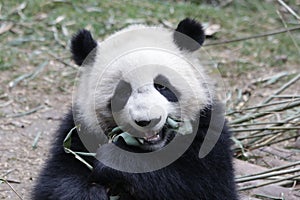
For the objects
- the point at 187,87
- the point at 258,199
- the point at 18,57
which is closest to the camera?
the point at 187,87

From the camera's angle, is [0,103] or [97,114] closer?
[97,114]

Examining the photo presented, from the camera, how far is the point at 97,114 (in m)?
4.67

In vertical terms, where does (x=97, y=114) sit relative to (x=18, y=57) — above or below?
above

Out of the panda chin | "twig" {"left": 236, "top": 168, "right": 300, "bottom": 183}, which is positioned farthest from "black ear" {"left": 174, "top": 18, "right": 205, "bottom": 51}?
"twig" {"left": 236, "top": 168, "right": 300, "bottom": 183}

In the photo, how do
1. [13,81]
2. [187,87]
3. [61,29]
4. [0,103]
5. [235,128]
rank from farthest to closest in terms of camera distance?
[61,29] → [13,81] → [0,103] → [235,128] → [187,87]

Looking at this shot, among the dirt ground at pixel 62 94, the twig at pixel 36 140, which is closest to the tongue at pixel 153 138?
the dirt ground at pixel 62 94

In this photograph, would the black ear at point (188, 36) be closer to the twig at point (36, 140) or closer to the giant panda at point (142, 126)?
the giant panda at point (142, 126)

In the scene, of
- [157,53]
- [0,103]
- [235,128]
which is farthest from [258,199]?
[0,103]

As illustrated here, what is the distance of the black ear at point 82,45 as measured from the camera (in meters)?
4.89

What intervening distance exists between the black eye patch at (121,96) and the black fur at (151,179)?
14.6 inches

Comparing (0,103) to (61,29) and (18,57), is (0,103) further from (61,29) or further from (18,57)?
(61,29)

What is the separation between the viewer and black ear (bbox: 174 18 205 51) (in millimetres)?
4879

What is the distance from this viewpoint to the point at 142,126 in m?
4.09

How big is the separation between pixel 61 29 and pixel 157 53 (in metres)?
4.60
